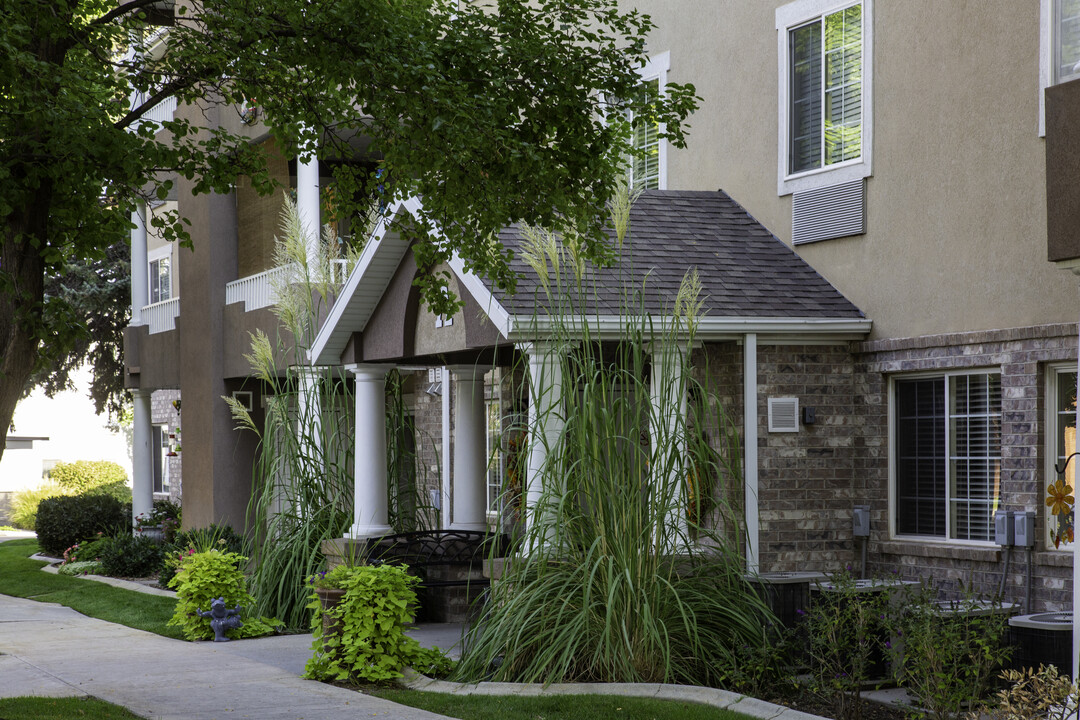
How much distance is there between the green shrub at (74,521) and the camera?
22.4 m

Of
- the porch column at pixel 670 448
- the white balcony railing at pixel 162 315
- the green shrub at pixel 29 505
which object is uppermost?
the white balcony railing at pixel 162 315

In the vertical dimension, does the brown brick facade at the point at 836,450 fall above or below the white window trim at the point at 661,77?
below

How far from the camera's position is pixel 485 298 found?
10203 mm

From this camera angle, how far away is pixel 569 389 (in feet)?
28.5

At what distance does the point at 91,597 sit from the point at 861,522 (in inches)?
415

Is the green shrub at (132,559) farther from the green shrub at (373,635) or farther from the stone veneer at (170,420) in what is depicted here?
the green shrub at (373,635)

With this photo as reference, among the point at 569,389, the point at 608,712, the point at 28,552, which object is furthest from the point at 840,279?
the point at 28,552

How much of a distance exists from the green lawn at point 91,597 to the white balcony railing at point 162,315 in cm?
455

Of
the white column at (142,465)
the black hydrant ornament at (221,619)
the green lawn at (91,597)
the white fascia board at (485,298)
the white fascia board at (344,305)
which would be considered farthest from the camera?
the white column at (142,465)

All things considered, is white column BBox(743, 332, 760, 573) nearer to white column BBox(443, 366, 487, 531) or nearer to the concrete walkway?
the concrete walkway

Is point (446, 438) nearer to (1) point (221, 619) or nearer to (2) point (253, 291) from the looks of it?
(1) point (221, 619)

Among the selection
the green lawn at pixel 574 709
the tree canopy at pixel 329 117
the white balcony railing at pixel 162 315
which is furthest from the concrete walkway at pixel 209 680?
the white balcony railing at pixel 162 315

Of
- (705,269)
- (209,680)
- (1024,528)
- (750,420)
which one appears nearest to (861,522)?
(750,420)

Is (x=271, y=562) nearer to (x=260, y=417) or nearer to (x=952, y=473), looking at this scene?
(x=952, y=473)
